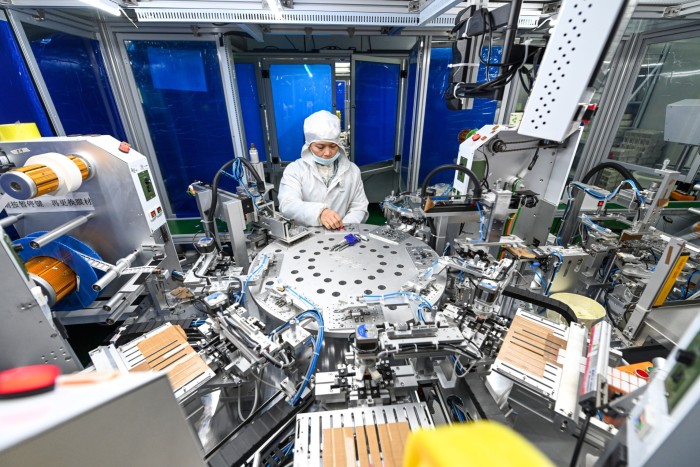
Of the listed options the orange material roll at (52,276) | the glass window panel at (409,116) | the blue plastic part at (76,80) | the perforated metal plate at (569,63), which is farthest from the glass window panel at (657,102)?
the blue plastic part at (76,80)

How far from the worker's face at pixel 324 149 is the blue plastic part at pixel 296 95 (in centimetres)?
183

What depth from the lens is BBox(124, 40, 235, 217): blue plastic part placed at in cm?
333

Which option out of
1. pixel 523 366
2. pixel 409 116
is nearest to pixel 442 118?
pixel 409 116

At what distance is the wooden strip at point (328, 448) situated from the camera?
2.80 ft

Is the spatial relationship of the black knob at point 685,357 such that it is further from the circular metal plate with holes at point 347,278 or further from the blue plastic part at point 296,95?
the blue plastic part at point 296,95

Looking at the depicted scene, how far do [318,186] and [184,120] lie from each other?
2143mm

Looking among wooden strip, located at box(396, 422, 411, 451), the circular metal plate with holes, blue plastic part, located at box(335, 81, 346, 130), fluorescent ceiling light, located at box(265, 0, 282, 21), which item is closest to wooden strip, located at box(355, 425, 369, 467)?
wooden strip, located at box(396, 422, 411, 451)

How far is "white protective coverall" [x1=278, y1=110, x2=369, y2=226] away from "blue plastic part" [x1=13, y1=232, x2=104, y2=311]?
151 centimetres

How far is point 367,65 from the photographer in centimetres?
420

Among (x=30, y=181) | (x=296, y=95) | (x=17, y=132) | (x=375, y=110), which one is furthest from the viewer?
(x=375, y=110)

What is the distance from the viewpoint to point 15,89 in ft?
7.69

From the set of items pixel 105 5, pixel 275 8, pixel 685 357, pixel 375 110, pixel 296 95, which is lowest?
pixel 685 357

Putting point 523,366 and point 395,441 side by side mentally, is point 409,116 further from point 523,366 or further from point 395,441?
point 395,441

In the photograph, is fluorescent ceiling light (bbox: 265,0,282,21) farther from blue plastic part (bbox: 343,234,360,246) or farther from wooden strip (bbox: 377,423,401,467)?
wooden strip (bbox: 377,423,401,467)
